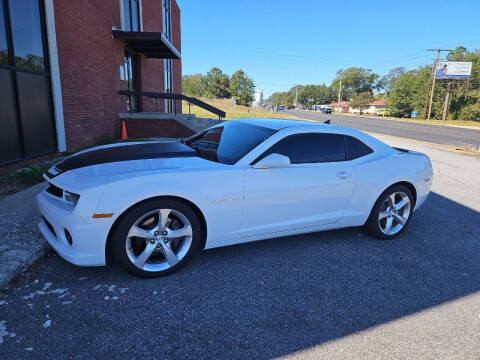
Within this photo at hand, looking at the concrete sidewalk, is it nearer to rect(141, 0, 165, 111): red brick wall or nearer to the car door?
the car door

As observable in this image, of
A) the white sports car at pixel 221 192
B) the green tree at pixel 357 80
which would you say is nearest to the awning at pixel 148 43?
the white sports car at pixel 221 192

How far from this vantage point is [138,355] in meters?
2.14

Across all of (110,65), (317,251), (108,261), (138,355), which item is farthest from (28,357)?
(110,65)

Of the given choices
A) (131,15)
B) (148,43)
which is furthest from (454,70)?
(148,43)

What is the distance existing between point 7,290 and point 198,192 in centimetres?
184

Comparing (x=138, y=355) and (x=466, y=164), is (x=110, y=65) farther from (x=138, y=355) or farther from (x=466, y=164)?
(x=466, y=164)

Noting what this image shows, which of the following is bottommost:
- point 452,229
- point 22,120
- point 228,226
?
point 452,229

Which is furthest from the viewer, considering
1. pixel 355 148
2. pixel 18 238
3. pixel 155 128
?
pixel 155 128

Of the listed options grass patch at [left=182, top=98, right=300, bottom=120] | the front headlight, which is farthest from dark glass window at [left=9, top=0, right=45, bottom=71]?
grass patch at [left=182, top=98, right=300, bottom=120]

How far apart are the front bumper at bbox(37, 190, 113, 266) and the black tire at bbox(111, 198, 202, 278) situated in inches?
4.1

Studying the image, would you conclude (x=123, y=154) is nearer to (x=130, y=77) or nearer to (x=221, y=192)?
(x=221, y=192)

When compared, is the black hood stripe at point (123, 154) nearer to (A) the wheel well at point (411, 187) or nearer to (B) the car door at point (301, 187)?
(B) the car door at point (301, 187)

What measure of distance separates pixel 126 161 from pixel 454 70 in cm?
6904

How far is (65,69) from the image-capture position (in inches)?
332
